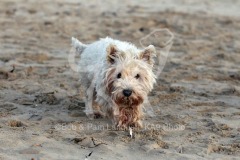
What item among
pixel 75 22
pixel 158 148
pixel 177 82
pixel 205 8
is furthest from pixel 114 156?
pixel 205 8

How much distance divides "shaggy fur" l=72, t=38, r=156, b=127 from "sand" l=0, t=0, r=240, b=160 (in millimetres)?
250

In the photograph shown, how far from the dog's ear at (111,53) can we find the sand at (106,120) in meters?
0.89

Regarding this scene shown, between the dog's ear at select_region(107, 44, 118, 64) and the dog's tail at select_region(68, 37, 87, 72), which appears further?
the dog's tail at select_region(68, 37, 87, 72)

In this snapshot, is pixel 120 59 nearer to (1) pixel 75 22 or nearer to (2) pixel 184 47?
(2) pixel 184 47

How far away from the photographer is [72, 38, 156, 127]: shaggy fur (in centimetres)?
599

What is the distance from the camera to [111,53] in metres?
6.22

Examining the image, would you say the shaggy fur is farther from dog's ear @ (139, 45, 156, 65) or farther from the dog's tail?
the dog's tail

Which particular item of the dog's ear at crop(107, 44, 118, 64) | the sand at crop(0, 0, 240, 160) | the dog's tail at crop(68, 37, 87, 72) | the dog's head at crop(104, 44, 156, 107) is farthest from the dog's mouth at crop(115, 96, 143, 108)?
the dog's tail at crop(68, 37, 87, 72)

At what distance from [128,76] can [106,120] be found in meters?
1.03

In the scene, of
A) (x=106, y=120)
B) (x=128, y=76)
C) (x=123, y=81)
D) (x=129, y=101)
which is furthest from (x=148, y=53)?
(x=106, y=120)

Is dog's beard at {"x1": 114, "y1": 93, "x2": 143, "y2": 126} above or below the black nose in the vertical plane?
below

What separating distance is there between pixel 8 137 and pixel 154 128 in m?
1.83

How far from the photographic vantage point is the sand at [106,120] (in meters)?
5.71

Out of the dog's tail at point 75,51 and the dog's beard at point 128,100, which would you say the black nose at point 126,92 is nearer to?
the dog's beard at point 128,100
